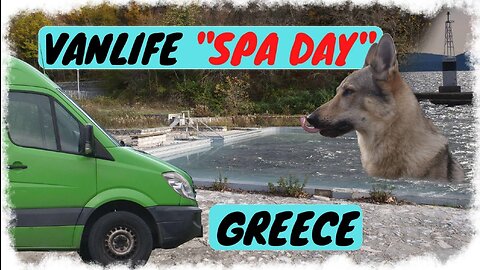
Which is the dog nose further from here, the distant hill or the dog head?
the distant hill

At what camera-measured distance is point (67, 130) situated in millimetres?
5305

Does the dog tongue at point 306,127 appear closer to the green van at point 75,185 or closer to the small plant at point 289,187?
the small plant at point 289,187

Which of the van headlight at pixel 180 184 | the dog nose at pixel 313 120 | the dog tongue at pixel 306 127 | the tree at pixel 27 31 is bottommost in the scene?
the van headlight at pixel 180 184

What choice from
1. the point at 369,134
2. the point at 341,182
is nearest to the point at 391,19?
the point at 369,134

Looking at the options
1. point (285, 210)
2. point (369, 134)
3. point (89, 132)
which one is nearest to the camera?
point (89, 132)

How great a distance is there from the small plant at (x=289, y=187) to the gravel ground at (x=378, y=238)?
0.34 feet

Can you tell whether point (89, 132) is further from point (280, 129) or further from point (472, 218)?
point (472, 218)

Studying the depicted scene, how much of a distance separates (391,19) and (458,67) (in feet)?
3.29

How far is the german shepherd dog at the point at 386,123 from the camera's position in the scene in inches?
231

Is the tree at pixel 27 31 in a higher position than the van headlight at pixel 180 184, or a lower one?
higher

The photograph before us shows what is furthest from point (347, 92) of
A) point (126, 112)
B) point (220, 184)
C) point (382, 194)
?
point (126, 112)

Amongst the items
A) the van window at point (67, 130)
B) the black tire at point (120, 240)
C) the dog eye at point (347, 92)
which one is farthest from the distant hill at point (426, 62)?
the van window at point (67, 130)

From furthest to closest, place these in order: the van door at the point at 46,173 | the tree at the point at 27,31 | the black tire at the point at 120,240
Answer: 1. the tree at the point at 27,31
2. the black tire at the point at 120,240
3. the van door at the point at 46,173

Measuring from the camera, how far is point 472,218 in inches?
266
